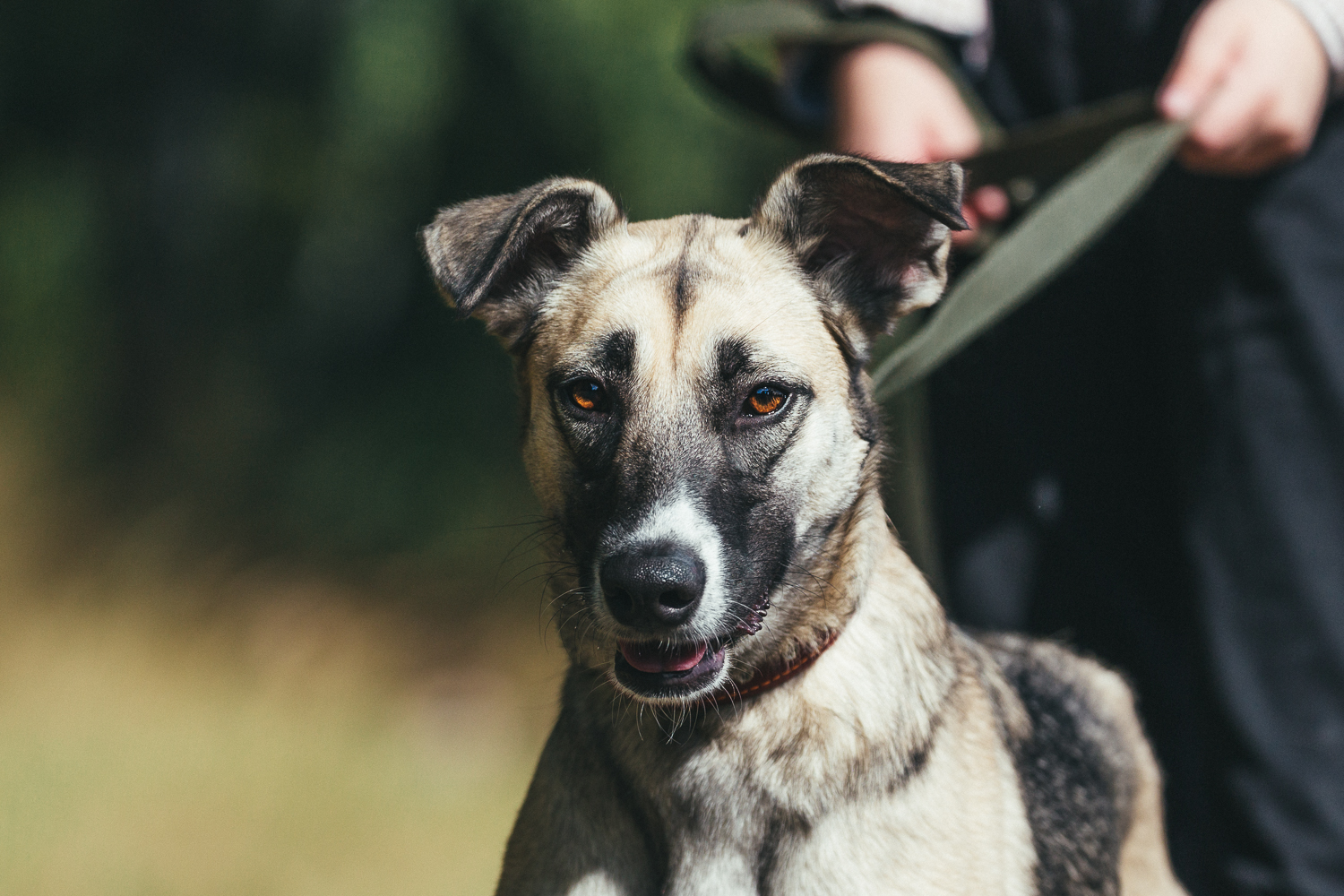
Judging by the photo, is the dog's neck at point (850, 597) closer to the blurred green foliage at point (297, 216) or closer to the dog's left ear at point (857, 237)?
the dog's left ear at point (857, 237)

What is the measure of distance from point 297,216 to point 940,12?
553 cm

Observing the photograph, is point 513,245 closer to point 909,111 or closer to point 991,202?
point 909,111

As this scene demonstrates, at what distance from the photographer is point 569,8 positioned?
6.13 metres

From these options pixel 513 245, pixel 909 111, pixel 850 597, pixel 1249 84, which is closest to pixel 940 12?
pixel 909 111

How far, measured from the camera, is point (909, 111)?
9.98ft

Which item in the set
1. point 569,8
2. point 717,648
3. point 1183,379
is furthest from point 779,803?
point 569,8

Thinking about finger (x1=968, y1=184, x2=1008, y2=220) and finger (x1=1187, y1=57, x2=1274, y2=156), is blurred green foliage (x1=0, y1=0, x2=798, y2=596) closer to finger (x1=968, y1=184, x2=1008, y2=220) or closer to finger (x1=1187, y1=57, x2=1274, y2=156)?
finger (x1=968, y1=184, x2=1008, y2=220)

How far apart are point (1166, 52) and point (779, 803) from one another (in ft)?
7.35

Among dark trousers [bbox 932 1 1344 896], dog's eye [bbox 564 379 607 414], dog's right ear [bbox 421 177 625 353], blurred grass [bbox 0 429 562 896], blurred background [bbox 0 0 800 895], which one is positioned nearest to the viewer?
dog's right ear [bbox 421 177 625 353]

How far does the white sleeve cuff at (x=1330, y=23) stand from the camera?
2600 millimetres

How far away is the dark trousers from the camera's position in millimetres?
2672

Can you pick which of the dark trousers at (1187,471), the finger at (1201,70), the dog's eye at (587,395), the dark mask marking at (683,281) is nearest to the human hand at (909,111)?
the dark trousers at (1187,471)

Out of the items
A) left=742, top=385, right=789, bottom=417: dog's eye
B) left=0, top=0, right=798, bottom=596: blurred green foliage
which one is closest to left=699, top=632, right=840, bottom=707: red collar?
left=742, top=385, right=789, bottom=417: dog's eye

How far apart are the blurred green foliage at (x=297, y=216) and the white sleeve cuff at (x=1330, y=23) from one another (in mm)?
4160
